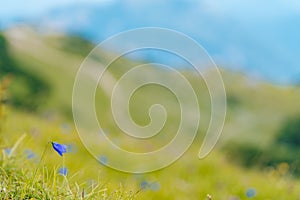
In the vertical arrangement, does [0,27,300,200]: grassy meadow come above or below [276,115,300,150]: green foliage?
below

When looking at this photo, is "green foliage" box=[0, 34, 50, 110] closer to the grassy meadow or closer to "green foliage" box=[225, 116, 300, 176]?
the grassy meadow

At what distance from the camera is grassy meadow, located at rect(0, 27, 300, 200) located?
3.18 meters

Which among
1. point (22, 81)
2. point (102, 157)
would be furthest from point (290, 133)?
point (102, 157)

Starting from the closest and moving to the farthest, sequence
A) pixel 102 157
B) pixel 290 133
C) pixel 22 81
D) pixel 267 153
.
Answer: pixel 102 157 → pixel 267 153 → pixel 290 133 → pixel 22 81

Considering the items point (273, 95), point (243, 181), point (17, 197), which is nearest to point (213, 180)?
point (243, 181)

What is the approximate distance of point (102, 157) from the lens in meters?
6.82

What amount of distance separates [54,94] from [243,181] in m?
30.7

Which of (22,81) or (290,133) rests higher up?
(290,133)

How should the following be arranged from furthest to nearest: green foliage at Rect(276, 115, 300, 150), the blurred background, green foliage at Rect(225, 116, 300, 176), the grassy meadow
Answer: green foliage at Rect(276, 115, 300, 150), green foliage at Rect(225, 116, 300, 176), the blurred background, the grassy meadow

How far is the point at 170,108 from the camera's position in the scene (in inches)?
1913

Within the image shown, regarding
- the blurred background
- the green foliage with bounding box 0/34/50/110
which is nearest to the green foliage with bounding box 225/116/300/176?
the blurred background

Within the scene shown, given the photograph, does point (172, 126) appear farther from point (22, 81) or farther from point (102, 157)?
point (102, 157)

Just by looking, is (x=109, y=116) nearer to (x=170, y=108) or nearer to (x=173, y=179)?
(x=170, y=108)

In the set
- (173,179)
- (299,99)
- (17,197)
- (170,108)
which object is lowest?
(17,197)
